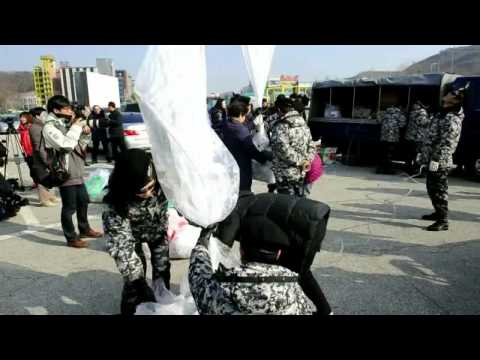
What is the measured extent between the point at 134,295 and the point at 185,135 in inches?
44.5

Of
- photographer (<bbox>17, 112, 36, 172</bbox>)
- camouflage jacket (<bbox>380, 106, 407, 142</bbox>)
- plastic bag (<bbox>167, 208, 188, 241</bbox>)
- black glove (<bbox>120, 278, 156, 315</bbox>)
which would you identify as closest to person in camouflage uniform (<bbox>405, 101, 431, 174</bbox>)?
camouflage jacket (<bbox>380, 106, 407, 142</bbox>)

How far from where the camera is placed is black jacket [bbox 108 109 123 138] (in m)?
10.1

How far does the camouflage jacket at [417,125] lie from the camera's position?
783 centimetres

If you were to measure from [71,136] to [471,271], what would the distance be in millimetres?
4475

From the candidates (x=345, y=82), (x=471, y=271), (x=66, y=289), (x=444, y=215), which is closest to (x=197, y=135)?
(x=66, y=289)

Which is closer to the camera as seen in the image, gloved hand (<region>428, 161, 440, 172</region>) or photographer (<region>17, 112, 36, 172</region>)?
gloved hand (<region>428, 161, 440, 172</region>)

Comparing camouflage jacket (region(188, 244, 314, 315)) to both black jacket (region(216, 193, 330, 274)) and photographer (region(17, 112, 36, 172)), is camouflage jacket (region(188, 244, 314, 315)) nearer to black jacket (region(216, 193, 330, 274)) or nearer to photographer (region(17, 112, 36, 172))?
black jacket (region(216, 193, 330, 274))

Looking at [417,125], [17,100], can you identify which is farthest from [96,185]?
[17,100]

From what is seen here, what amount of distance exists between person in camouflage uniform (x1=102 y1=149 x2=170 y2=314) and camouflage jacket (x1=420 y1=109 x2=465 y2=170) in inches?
142
